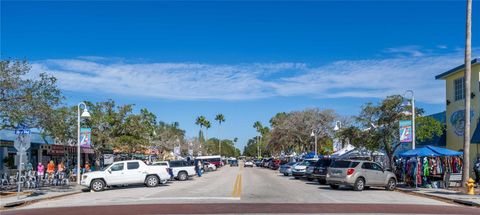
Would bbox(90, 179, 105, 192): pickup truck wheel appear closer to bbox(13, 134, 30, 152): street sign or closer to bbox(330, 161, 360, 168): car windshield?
bbox(13, 134, 30, 152): street sign

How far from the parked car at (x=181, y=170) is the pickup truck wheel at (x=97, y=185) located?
11.9m

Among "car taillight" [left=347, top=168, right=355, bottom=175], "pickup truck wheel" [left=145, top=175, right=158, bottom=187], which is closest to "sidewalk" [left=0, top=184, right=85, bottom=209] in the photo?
"pickup truck wheel" [left=145, top=175, right=158, bottom=187]

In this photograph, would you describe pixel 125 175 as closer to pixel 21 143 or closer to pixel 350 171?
pixel 21 143

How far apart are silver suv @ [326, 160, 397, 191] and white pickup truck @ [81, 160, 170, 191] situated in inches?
402

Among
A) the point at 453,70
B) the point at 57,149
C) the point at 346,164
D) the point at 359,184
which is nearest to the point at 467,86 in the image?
the point at 346,164

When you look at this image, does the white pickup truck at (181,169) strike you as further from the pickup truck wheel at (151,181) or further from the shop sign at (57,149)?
the pickup truck wheel at (151,181)

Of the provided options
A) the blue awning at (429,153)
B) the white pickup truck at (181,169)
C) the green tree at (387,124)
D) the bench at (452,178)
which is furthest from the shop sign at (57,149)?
the bench at (452,178)

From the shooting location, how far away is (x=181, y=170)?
138 ft

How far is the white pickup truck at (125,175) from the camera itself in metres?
29.7

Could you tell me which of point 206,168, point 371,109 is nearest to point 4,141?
point 371,109

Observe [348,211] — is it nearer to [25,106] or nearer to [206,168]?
[25,106]

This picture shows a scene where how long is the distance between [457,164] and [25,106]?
993 inches

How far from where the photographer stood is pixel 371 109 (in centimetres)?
3684

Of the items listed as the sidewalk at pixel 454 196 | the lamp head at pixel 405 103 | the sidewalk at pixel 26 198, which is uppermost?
the lamp head at pixel 405 103
